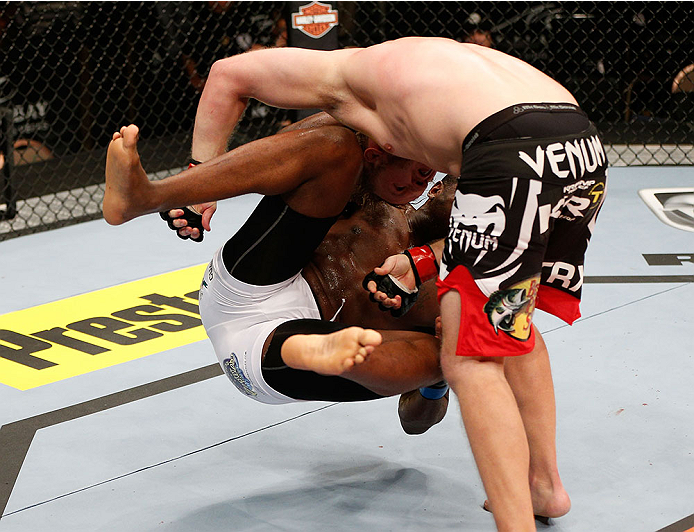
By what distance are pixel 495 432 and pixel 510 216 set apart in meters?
0.36

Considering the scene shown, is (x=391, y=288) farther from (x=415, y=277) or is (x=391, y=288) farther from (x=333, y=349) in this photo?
(x=333, y=349)

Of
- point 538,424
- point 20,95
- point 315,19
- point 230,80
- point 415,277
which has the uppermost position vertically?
point 230,80

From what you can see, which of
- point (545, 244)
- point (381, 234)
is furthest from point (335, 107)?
point (545, 244)

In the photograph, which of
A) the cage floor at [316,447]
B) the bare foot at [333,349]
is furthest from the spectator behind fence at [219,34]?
the bare foot at [333,349]

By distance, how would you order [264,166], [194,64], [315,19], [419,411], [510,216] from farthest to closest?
[194,64], [315,19], [419,411], [264,166], [510,216]

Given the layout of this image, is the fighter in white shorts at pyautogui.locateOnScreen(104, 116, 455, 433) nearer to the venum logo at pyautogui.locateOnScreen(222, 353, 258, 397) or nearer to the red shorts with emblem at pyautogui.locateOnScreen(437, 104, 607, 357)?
the venum logo at pyautogui.locateOnScreen(222, 353, 258, 397)

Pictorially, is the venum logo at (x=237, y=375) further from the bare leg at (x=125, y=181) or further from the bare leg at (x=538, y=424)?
the bare leg at (x=538, y=424)

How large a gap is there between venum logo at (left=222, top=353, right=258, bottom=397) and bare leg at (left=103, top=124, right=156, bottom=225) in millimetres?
375

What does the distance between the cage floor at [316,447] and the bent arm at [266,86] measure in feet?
2.37

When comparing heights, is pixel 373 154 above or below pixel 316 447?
above

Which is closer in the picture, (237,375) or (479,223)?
(479,223)

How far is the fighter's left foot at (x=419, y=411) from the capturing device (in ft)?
6.75

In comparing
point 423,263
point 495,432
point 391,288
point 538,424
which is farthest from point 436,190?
point 495,432

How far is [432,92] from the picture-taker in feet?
5.35
